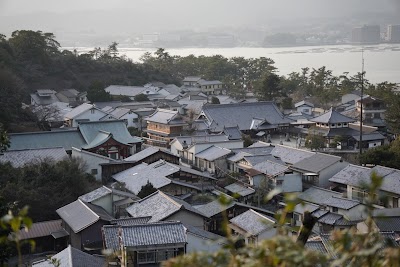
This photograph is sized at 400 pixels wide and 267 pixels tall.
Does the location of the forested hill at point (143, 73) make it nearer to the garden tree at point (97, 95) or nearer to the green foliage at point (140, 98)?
the garden tree at point (97, 95)

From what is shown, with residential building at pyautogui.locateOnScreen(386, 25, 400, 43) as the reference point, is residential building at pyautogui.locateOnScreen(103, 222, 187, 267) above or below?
below

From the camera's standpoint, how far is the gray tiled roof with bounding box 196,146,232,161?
15.4 metres

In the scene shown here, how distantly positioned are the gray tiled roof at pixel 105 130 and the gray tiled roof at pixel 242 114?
4.20m

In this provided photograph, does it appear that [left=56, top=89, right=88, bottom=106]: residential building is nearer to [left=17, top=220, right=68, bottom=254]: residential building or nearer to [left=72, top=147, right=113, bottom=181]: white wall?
[left=72, top=147, right=113, bottom=181]: white wall

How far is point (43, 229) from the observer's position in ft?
33.2

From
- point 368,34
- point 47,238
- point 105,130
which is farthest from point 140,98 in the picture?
point 368,34

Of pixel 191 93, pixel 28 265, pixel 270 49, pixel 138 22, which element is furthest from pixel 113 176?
pixel 138 22

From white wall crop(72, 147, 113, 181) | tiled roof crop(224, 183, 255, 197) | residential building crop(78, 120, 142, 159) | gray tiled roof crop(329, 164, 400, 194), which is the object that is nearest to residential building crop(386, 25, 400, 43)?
residential building crop(78, 120, 142, 159)

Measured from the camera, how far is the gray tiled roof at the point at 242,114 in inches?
810

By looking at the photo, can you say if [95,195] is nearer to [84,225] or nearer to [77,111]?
[84,225]

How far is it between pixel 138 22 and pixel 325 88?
11729 cm

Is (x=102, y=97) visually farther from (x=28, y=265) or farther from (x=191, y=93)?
(x=28, y=265)

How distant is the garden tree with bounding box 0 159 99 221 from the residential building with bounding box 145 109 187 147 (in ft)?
25.6

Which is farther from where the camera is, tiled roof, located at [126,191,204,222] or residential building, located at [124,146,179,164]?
residential building, located at [124,146,179,164]
